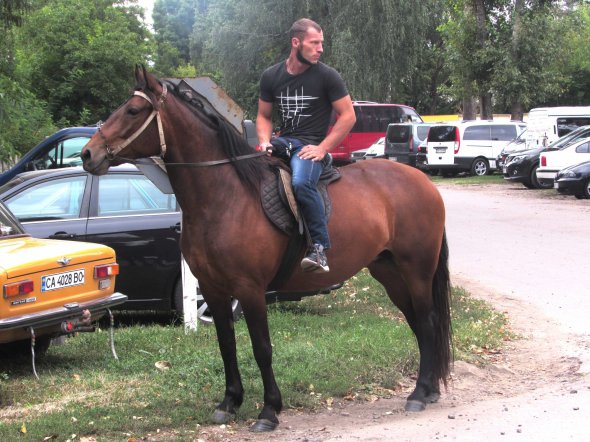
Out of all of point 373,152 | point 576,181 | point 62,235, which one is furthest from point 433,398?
point 373,152

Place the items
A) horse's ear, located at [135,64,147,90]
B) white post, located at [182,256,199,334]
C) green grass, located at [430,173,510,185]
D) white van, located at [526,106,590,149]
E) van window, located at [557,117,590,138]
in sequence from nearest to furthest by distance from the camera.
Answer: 1. horse's ear, located at [135,64,147,90]
2. white post, located at [182,256,199,334]
3. white van, located at [526,106,590,149]
4. van window, located at [557,117,590,138]
5. green grass, located at [430,173,510,185]

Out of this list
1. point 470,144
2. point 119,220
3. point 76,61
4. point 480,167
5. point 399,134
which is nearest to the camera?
point 119,220

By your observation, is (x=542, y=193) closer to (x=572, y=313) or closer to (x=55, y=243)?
(x=572, y=313)

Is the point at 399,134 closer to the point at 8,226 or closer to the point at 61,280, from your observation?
the point at 8,226

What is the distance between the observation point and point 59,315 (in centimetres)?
648

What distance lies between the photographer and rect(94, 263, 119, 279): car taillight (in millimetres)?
7023

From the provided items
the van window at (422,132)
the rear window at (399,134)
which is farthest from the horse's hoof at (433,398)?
the van window at (422,132)

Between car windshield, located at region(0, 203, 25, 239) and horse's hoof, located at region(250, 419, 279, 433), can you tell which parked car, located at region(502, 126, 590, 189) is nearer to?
car windshield, located at region(0, 203, 25, 239)

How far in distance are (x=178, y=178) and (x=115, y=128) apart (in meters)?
0.55

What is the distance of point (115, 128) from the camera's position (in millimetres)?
5254

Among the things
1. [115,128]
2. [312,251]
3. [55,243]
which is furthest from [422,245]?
[55,243]

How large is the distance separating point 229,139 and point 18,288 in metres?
2.06

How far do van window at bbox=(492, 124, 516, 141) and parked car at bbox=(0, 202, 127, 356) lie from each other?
27.7 metres

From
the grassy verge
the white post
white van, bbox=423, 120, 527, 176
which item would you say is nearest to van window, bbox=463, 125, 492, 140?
white van, bbox=423, 120, 527, 176
